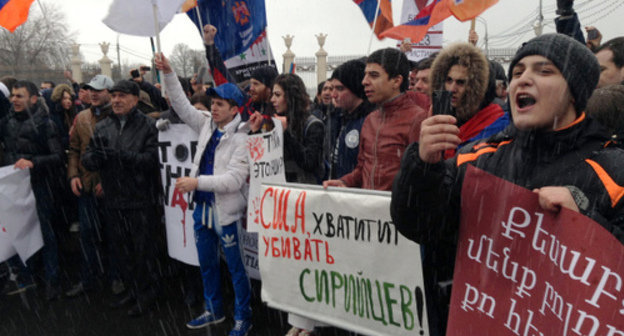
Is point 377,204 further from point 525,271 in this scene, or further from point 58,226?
point 58,226

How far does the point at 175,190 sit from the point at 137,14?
1809 millimetres

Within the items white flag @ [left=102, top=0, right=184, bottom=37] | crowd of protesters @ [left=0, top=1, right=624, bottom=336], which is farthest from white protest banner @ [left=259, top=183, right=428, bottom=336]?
white flag @ [left=102, top=0, right=184, bottom=37]

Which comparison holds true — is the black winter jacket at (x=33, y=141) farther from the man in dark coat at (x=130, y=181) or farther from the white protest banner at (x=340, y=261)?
the white protest banner at (x=340, y=261)

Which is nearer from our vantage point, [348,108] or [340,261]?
[340,261]

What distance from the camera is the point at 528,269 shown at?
5.47ft

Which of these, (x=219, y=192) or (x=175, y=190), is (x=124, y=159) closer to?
(x=175, y=190)

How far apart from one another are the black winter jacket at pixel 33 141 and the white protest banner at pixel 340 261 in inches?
117

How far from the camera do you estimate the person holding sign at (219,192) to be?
3887 millimetres

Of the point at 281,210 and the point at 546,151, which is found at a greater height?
the point at 546,151

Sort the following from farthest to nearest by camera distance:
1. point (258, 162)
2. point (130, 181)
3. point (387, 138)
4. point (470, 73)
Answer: point (130, 181) < point (258, 162) < point (387, 138) < point (470, 73)

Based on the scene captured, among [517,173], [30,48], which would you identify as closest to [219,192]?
[517,173]

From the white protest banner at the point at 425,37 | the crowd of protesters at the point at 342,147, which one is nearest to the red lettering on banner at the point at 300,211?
the crowd of protesters at the point at 342,147

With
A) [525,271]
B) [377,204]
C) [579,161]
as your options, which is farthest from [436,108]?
[377,204]

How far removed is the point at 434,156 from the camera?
1578mm
